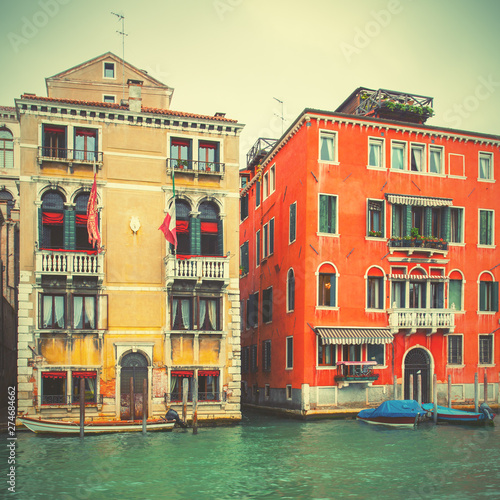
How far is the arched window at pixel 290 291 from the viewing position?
2783cm

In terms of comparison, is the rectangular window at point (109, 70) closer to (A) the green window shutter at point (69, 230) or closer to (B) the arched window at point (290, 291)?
(A) the green window shutter at point (69, 230)

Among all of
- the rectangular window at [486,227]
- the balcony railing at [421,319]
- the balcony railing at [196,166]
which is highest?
the balcony railing at [196,166]

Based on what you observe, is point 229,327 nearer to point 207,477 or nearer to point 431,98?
point 207,477

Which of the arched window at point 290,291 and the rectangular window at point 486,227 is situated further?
the rectangular window at point 486,227

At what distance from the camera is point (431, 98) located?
97.5ft

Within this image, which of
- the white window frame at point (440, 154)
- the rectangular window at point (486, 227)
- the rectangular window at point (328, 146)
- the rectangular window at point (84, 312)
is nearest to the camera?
the rectangular window at point (84, 312)

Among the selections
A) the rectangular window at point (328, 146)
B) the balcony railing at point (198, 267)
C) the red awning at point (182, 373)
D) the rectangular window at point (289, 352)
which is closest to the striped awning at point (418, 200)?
the rectangular window at point (328, 146)

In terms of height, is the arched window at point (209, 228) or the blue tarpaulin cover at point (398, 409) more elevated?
the arched window at point (209, 228)

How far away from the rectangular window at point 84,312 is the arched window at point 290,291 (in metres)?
8.67

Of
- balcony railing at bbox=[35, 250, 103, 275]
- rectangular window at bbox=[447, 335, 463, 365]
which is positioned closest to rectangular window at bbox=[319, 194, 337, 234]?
rectangular window at bbox=[447, 335, 463, 365]

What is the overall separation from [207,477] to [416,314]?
14.5 meters

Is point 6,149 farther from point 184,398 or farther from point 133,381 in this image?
point 184,398

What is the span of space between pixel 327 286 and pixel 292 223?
11.1 ft

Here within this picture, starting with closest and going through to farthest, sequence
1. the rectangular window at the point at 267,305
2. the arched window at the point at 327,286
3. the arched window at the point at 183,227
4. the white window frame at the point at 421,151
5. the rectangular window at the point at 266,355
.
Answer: the arched window at the point at 183,227
the arched window at the point at 327,286
the white window frame at the point at 421,151
the rectangular window at the point at 266,355
the rectangular window at the point at 267,305
